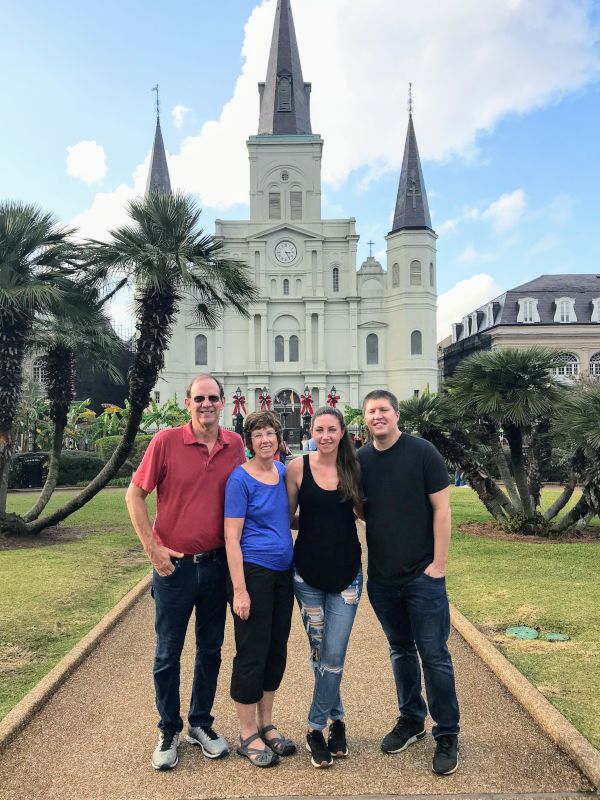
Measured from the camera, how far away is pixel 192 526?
3.86m

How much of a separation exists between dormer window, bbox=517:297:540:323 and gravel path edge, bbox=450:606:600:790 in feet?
171

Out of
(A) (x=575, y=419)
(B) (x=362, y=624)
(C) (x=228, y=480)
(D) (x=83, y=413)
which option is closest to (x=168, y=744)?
(C) (x=228, y=480)

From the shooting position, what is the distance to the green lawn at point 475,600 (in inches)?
200

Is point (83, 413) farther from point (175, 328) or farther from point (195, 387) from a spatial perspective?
point (195, 387)

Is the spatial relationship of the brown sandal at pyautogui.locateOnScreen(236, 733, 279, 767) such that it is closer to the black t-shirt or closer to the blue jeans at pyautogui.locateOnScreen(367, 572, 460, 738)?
the blue jeans at pyautogui.locateOnScreen(367, 572, 460, 738)

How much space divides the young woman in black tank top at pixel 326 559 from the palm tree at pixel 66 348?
Result: 8.46m

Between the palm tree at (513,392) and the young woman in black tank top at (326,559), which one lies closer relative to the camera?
the young woman in black tank top at (326,559)

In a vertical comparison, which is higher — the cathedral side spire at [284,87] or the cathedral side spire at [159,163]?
the cathedral side spire at [284,87]

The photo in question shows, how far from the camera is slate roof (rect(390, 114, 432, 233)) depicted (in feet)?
182

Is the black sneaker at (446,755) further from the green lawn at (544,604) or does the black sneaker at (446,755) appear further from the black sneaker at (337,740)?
the green lawn at (544,604)

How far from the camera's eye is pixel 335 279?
2251 inches

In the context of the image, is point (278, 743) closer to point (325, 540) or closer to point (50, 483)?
point (325, 540)

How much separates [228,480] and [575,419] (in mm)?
8588

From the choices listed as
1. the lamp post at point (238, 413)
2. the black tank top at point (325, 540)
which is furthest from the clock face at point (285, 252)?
the black tank top at point (325, 540)
